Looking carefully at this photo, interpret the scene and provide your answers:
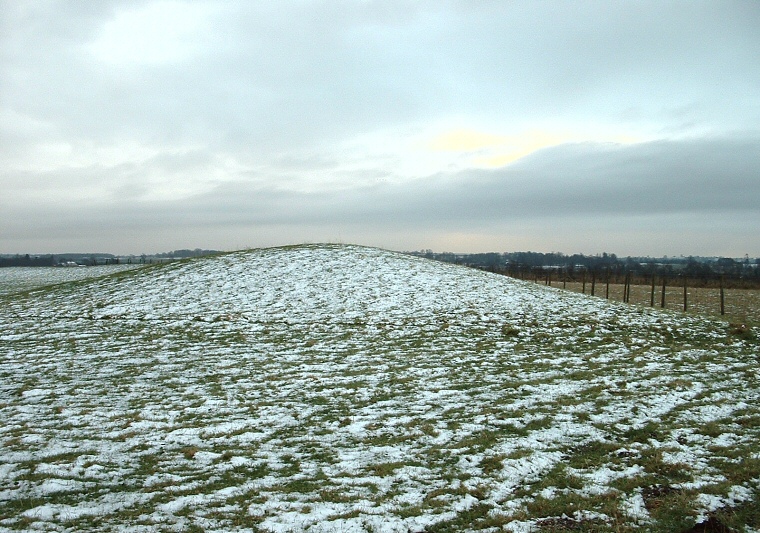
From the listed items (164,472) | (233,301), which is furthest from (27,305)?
(164,472)

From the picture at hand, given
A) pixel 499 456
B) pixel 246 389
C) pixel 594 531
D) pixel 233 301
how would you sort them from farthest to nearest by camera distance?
pixel 233 301 < pixel 246 389 < pixel 499 456 < pixel 594 531

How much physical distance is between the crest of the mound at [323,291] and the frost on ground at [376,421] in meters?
0.61

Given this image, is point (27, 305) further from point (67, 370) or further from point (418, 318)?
point (418, 318)

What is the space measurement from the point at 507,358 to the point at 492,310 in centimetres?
635

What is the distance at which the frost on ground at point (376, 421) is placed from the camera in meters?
5.45

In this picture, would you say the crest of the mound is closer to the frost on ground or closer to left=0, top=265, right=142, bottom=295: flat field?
the frost on ground

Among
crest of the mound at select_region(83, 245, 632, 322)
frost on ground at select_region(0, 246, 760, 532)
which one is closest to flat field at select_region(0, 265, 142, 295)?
crest of the mound at select_region(83, 245, 632, 322)

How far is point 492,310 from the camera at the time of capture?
19.3 metres

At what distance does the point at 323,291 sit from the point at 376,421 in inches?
559

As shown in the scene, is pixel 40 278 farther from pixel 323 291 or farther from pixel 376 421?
pixel 376 421

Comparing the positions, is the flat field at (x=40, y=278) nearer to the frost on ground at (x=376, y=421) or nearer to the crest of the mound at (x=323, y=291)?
the crest of the mound at (x=323, y=291)

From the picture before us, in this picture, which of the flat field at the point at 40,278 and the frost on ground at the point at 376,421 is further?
the flat field at the point at 40,278

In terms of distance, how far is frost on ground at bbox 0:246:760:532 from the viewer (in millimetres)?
5445

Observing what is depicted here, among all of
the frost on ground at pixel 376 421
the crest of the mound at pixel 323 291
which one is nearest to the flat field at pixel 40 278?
the crest of the mound at pixel 323 291
